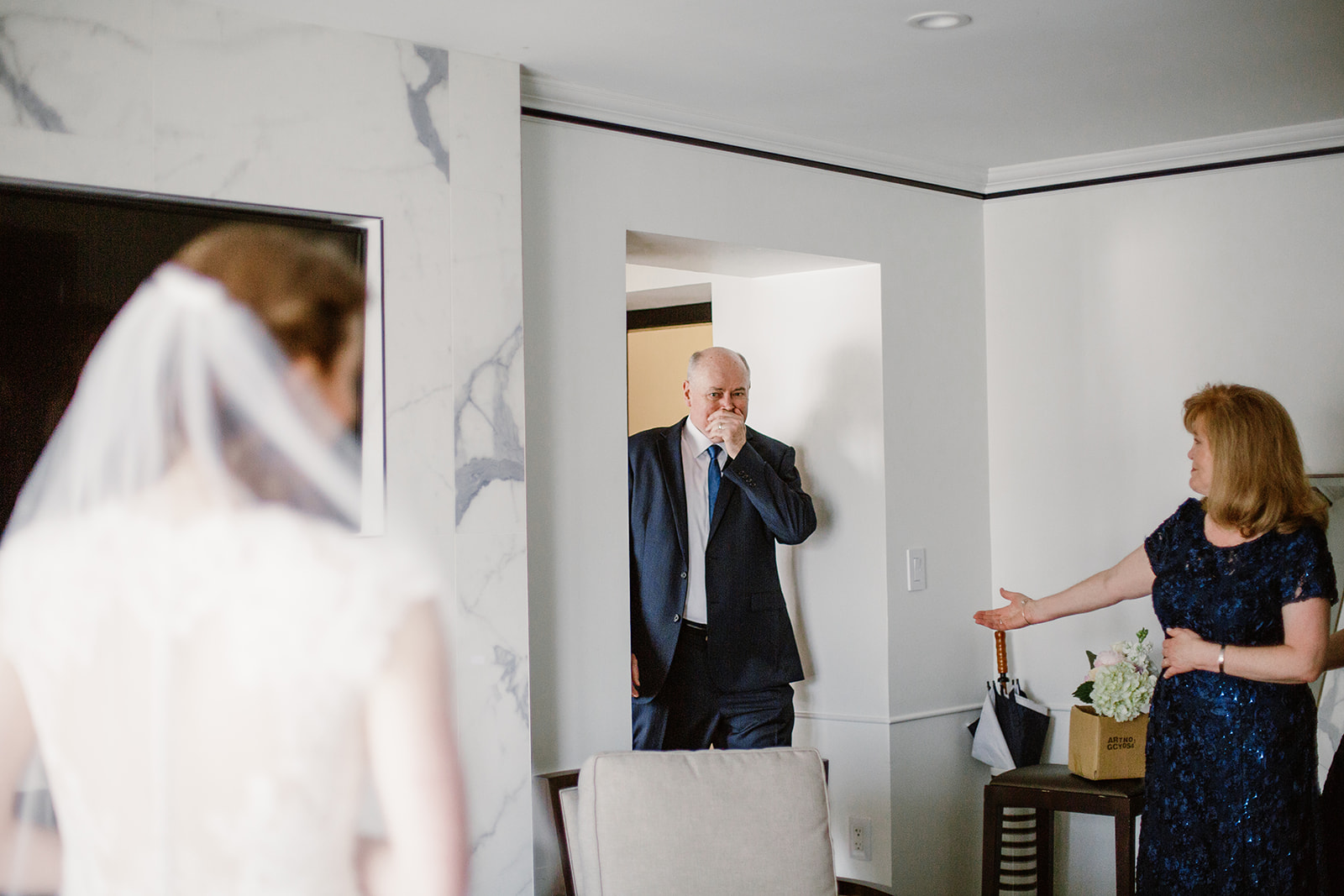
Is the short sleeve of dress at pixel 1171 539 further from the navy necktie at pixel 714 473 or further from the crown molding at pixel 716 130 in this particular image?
the crown molding at pixel 716 130

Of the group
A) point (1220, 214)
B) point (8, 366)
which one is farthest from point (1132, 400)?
point (8, 366)

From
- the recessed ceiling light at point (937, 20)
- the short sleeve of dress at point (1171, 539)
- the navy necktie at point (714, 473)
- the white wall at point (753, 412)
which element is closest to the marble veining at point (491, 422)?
the white wall at point (753, 412)

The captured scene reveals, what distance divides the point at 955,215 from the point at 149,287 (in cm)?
271

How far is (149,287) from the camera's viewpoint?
76cm

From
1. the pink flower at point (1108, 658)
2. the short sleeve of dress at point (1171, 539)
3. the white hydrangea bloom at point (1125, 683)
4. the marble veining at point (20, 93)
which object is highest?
the marble veining at point (20, 93)

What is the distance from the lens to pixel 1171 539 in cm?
213

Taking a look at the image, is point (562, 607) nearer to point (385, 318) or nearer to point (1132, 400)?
point (385, 318)

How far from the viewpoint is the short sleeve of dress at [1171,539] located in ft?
6.93

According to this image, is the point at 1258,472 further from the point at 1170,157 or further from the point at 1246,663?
the point at 1170,157

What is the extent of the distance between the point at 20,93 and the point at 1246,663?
2253 mm

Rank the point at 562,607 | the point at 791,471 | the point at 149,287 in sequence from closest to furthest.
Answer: the point at 149,287 → the point at 562,607 → the point at 791,471

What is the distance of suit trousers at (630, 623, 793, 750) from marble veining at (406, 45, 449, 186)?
1.24 meters

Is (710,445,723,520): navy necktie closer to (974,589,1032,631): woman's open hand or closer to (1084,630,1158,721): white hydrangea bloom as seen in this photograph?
(974,589,1032,631): woman's open hand

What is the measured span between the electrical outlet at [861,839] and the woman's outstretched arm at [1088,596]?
751mm
